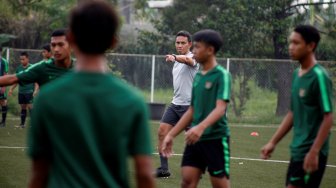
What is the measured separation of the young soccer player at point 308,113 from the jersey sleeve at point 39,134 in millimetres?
2778

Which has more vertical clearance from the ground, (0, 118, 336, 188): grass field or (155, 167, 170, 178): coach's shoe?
(155, 167, 170, 178): coach's shoe

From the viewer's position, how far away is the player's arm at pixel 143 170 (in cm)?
343

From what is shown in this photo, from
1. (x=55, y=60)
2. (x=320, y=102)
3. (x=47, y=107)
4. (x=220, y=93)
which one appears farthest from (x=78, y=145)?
(x=55, y=60)

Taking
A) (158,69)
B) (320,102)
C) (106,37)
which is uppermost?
(106,37)

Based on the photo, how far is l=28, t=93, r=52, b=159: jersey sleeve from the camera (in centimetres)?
334

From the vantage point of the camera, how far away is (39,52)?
24.2m

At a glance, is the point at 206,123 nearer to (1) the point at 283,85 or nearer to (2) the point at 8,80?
(2) the point at 8,80

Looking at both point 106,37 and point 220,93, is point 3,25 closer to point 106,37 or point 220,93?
point 220,93

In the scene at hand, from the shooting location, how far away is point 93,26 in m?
3.30

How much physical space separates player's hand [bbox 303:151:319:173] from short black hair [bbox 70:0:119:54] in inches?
108

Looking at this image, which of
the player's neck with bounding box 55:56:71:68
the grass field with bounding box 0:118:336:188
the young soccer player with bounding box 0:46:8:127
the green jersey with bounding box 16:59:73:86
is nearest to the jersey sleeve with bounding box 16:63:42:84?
the green jersey with bounding box 16:59:73:86

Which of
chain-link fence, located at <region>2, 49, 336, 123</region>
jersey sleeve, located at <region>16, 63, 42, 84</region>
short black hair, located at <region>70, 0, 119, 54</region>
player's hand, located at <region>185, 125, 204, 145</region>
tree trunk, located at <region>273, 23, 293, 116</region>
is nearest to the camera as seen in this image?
short black hair, located at <region>70, 0, 119, 54</region>

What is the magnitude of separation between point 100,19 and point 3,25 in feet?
90.9

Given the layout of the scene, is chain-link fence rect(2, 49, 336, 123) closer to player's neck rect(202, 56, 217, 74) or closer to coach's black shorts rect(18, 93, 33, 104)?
coach's black shorts rect(18, 93, 33, 104)
